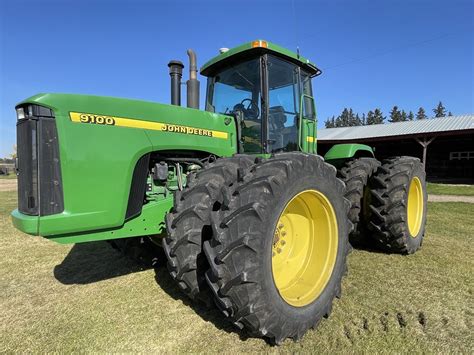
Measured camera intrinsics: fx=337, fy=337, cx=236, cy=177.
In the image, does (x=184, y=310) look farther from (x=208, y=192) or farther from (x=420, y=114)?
(x=420, y=114)

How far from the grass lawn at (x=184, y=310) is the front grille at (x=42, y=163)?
1055 millimetres

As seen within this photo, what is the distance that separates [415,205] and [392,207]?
1.22 metres

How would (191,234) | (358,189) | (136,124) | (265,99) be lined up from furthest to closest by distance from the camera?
(358,189)
(265,99)
(136,124)
(191,234)

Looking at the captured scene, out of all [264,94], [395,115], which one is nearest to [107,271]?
[264,94]

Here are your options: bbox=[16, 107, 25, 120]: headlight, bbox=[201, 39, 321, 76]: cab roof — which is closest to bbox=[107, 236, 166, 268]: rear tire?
bbox=[16, 107, 25, 120]: headlight

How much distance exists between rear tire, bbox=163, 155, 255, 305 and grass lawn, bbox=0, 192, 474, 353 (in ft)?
1.23

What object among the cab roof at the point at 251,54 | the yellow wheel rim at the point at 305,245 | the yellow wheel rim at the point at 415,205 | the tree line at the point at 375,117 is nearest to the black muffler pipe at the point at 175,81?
the cab roof at the point at 251,54

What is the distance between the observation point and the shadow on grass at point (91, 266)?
3.91 meters

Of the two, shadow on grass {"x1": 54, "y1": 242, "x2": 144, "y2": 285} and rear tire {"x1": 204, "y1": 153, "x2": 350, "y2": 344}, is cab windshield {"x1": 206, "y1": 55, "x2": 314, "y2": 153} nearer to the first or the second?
rear tire {"x1": 204, "y1": 153, "x2": 350, "y2": 344}

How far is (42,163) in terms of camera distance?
8.08ft

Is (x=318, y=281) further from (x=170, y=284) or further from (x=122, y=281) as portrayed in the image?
(x=122, y=281)

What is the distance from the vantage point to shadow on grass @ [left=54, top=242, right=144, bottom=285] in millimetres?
3912

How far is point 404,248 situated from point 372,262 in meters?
0.54

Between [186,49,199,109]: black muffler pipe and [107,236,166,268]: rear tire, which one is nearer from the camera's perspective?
[107,236,166,268]: rear tire
